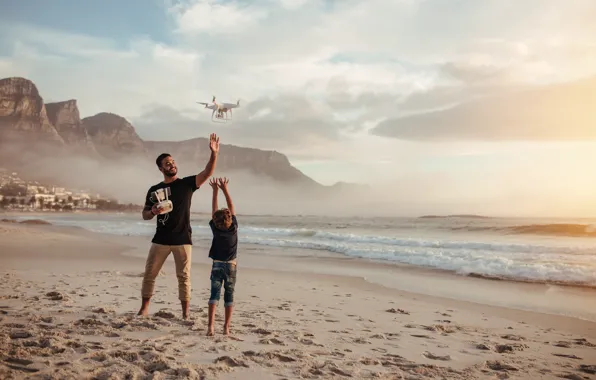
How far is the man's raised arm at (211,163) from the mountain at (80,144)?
270ft

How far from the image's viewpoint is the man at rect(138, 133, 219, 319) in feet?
17.8

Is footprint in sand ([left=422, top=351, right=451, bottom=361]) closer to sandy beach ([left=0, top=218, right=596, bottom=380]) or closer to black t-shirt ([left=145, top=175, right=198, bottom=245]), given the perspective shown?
sandy beach ([left=0, top=218, right=596, bottom=380])

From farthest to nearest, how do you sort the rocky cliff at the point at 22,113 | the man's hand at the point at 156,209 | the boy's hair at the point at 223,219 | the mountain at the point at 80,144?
the rocky cliff at the point at 22,113, the mountain at the point at 80,144, the man's hand at the point at 156,209, the boy's hair at the point at 223,219

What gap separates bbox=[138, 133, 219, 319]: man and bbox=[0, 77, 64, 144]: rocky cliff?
4776 inches

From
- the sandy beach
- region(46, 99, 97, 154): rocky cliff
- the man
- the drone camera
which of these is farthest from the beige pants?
region(46, 99, 97, 154): rocky cliff

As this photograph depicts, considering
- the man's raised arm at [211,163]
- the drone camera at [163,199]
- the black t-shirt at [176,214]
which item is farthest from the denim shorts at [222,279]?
the man's raised arm at [211,163]

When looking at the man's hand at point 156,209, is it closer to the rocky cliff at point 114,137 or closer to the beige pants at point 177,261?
the beige pants at point 177,261

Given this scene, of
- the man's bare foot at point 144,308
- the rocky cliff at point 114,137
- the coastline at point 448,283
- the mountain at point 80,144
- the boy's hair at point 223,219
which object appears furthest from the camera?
the rocky cliff at point 114,137

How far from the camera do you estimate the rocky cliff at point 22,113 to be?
113 m

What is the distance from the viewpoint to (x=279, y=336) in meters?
5.09

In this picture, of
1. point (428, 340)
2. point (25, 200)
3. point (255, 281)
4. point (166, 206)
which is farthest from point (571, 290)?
point (25, 200)

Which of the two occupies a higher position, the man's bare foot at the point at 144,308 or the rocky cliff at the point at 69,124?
the rocky cliff at the point at 69,124

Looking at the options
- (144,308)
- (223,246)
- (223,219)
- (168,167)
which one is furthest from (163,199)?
(144,308)

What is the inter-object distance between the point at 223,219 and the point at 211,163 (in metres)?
0.75
